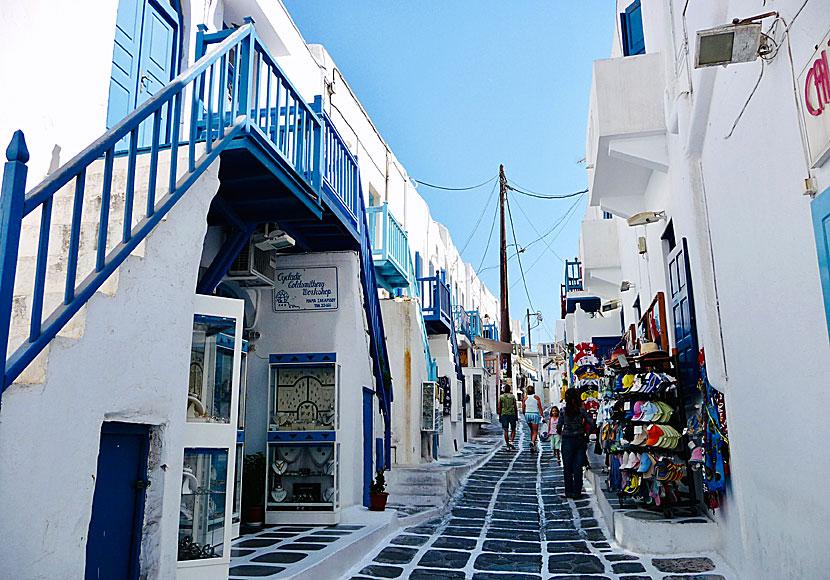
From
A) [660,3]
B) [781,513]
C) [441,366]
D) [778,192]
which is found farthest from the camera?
[441,366]

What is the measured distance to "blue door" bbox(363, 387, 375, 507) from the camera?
9.21 meters

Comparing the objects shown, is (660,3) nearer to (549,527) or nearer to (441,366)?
(549,527)

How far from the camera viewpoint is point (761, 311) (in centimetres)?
441

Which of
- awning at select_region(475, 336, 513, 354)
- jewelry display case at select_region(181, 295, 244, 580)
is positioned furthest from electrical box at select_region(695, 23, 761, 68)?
awning at select_region(475, 336, 513, 354)

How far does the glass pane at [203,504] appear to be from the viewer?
5.11 meters

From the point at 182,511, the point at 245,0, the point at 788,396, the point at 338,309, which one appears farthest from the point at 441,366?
the point at 788,396

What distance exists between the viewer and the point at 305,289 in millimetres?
8922

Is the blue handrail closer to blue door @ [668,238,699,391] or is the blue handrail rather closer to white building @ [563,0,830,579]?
white building @ [563,0,830,579]

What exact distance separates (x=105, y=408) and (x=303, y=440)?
15.8 ft

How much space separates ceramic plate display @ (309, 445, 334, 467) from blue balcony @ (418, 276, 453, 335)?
7.31m

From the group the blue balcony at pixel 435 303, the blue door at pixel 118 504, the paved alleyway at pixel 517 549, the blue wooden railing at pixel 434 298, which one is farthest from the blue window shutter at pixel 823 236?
the blue wooden railing at pixel 434 298

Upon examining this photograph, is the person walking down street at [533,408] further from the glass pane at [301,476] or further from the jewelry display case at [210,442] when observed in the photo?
the jewelry display case at [210,442]

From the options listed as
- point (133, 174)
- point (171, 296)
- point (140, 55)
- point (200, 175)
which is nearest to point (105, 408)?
point (171, 296)

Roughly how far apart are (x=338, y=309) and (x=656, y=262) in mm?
4186
